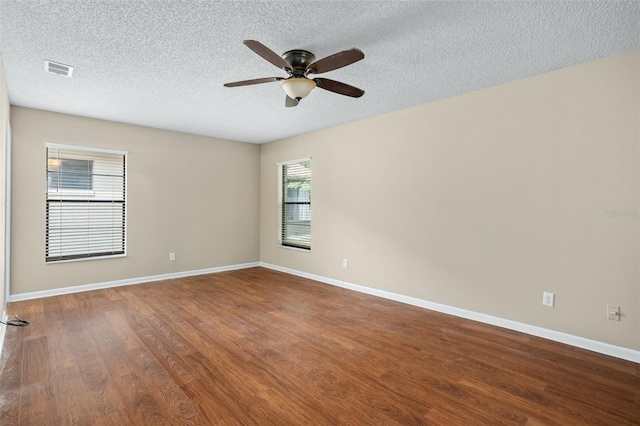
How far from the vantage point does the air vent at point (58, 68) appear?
281 cm

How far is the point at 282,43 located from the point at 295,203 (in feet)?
11.7

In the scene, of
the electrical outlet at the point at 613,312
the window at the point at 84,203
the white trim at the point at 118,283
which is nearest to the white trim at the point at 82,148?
the window at the point at 84,203

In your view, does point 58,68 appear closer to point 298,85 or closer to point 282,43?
point 282,43

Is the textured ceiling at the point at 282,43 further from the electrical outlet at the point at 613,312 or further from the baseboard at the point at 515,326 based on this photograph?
the baseboard at the point at 515,326

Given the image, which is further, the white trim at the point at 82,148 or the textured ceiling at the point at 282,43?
the white trim at the point at 82,148

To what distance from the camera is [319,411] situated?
6.26ft

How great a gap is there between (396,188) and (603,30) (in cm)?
238

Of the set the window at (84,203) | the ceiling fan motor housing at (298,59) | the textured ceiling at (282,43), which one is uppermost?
the textured ceiling at (282,43)

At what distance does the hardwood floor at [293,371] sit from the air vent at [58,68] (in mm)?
2450

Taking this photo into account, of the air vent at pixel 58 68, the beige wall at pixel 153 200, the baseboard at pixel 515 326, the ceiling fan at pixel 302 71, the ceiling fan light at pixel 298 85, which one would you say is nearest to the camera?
the ceiling fan at pixel 302 71

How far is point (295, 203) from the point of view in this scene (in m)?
5.85

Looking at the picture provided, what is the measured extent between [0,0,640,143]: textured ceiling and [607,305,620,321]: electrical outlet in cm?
A: 206

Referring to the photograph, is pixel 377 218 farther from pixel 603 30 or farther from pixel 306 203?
pixel 603 30

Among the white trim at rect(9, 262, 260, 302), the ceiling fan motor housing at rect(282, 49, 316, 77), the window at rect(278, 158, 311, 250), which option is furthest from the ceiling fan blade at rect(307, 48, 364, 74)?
the white trim at rect(9, 262, 260, 302)
